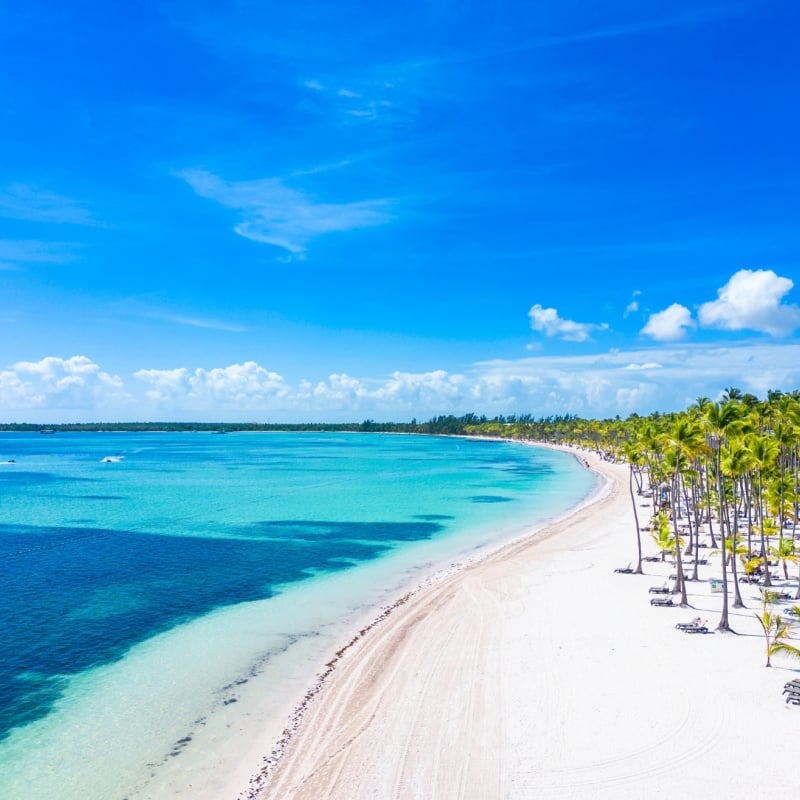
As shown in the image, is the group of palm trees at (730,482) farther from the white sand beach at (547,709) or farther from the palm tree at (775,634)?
the white sand beach at (547,709)

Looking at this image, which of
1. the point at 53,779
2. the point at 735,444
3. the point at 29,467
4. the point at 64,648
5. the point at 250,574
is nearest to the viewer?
the point at 53,779

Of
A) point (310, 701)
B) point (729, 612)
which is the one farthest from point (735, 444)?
point (310, 701)

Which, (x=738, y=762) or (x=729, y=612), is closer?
(x=738, y=762)

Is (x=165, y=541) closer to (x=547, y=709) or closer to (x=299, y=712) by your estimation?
(x=299, y=712)

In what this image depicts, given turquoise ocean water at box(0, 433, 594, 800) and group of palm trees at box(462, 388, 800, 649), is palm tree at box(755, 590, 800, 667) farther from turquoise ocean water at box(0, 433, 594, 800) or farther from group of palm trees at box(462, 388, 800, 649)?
turquoise ocean water at box(0, 433, 594, 800)

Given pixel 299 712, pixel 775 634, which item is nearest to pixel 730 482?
pixel 775 634

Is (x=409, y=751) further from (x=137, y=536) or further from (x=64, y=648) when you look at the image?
(x=137, y=536)
